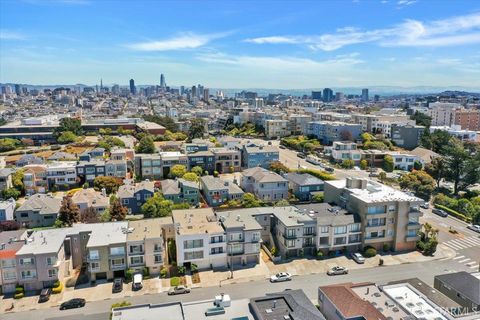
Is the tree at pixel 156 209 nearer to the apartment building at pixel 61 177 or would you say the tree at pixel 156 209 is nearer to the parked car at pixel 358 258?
the parked car at pixel 358 258

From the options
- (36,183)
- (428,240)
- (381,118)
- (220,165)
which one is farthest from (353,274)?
(381,118)

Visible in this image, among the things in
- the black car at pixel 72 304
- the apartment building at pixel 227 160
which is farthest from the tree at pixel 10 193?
the apartment building at pixel 227 160

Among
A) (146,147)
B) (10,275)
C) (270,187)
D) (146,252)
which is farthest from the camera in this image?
(146,147)

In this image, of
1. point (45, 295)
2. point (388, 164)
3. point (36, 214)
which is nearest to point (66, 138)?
point (36, 214)

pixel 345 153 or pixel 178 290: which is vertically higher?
pixel 345 153

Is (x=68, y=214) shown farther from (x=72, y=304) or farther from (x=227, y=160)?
(x=227, y=160)

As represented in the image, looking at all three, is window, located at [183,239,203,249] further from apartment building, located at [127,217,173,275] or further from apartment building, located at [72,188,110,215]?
apartment building, located at [72,188,110,215]

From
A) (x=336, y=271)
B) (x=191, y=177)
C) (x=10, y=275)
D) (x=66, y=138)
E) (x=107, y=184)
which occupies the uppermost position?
(x=66, y=138)

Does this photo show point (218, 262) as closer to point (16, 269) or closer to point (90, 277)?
point (90, 277)
